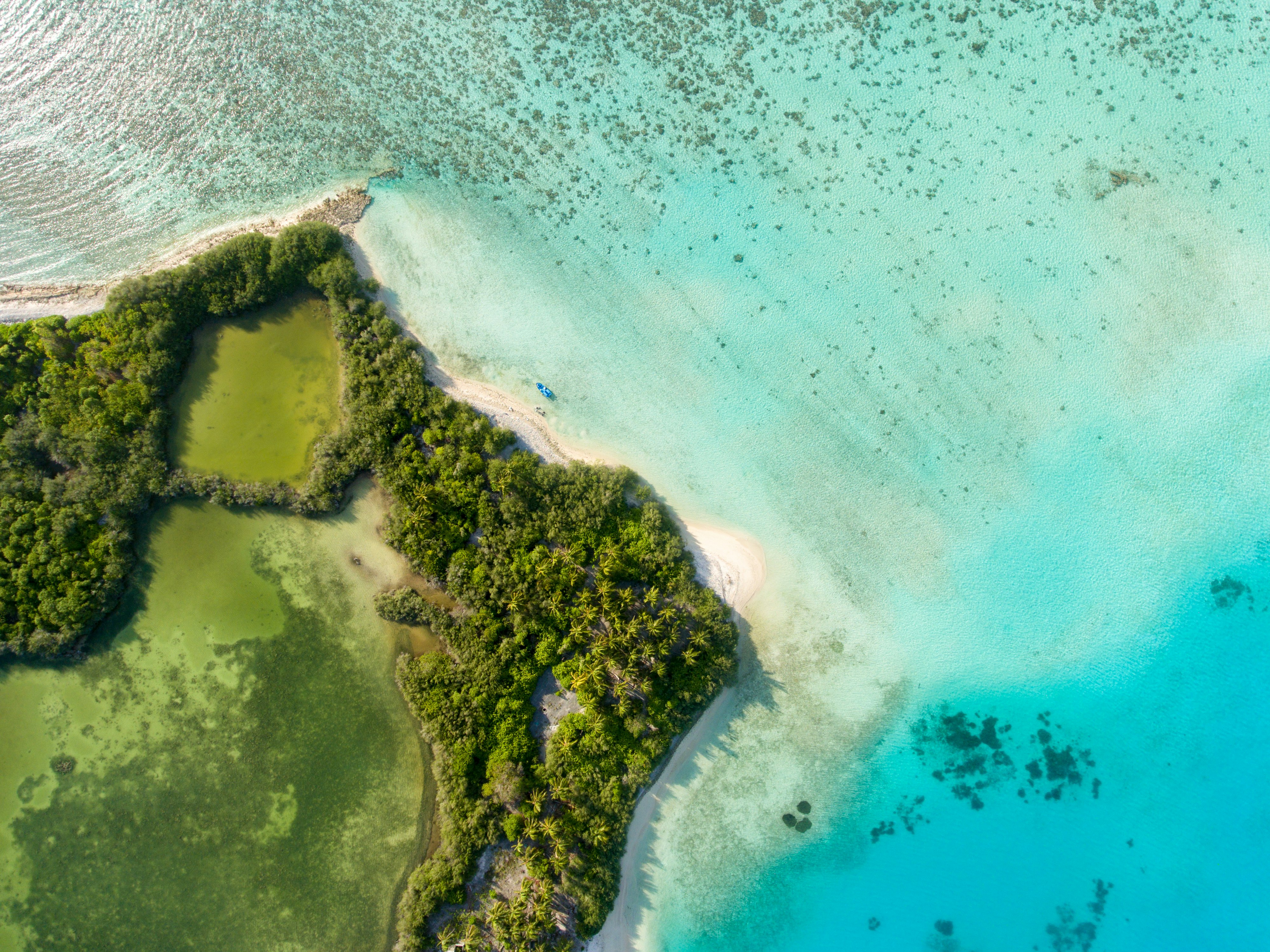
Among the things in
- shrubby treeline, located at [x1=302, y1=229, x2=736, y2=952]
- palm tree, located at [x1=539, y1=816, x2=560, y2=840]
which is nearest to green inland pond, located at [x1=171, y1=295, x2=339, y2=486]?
shrubby treeline, located at [x1=302, y1=229, x2=736, y2=952]

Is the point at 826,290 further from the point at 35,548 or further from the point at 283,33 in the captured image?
the point at 35,548

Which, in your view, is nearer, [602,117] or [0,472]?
[0,472]

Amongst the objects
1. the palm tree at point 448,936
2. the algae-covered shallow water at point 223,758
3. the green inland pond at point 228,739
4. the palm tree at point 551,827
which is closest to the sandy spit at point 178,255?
the green inland pond at point 228,739

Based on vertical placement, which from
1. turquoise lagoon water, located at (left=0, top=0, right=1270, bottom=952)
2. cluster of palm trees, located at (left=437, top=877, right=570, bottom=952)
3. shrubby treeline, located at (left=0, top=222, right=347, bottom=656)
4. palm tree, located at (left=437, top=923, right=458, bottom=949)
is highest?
turquoise lagoon water, located at (left=0, top=0, right=1270, bottom=952)

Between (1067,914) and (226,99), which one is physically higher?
(226,99)

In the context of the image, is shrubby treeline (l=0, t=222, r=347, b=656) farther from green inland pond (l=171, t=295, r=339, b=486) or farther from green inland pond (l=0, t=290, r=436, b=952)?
green inland pond (l=0, t=290, r=436, b=952)

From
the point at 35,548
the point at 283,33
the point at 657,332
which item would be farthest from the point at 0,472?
the point at 657,332
